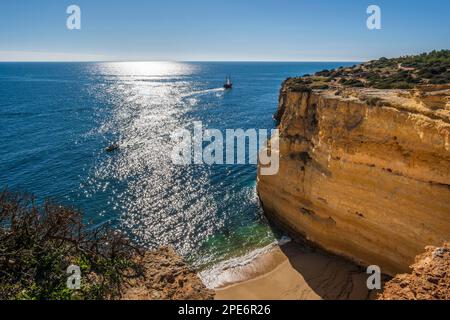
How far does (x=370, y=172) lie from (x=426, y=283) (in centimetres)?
970

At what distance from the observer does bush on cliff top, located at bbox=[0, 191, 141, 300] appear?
13656mm

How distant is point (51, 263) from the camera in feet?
48.2

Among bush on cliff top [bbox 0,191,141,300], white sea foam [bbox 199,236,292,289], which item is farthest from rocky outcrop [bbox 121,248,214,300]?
white sea foam [bbox 199,236,292,289]

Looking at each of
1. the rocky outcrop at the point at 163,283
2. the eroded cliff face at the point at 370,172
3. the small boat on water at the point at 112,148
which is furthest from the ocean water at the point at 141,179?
the rocky outcrop at the point at 163,283

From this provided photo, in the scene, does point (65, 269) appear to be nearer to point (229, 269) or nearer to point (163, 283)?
point (163, 283)

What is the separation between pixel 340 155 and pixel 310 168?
2.82 metres

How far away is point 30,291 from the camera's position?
44.0 feet

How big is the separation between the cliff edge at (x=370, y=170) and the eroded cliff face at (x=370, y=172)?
48mm

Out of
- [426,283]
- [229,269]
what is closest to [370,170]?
[426,283]

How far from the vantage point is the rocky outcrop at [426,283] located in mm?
9008

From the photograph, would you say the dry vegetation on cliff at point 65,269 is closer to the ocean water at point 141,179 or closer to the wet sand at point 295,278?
the wet sand at point 295,278
